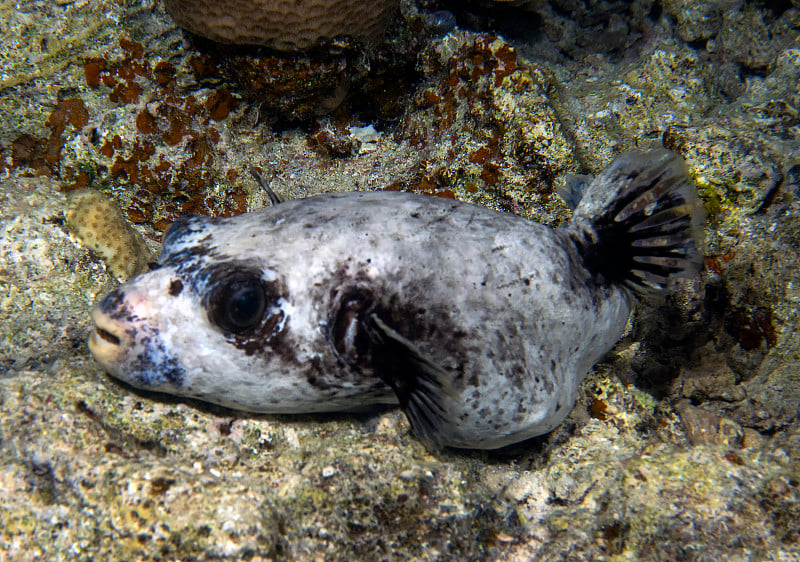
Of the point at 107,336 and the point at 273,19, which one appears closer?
the point at 107,336

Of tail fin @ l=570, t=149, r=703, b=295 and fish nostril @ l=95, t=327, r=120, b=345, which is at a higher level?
tail fin @ l=570, t=149, r=703, b=295

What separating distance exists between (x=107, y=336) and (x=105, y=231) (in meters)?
1.34

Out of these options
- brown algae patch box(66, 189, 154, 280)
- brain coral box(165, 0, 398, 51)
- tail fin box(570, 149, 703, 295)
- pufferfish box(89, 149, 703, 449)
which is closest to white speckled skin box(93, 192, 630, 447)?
pufferfish box(89, 149, 703, 449)

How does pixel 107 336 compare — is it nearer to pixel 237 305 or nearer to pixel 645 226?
pixel 237 305

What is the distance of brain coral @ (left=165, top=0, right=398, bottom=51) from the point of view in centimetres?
316

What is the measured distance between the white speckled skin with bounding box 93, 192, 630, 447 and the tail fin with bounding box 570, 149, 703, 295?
18.6 inches

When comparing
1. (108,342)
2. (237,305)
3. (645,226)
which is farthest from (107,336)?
(645,226)

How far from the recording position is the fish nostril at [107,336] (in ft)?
7.38

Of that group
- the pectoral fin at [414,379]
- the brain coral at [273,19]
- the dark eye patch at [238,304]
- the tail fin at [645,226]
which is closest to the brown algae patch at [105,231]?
the dark eye patch at [238,304]

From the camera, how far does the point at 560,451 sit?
300 cm

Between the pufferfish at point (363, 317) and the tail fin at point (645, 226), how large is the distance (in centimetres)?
42

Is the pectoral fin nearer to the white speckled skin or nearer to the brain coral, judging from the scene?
the white speckled skin

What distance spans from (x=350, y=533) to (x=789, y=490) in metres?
2.30

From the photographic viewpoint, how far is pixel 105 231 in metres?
3.24
